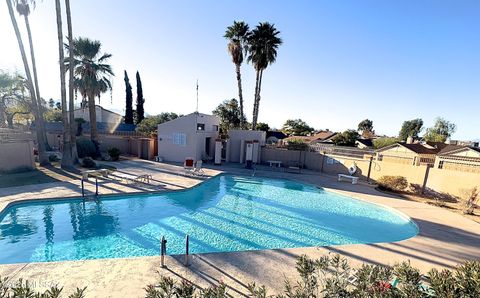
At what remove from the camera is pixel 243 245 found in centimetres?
785

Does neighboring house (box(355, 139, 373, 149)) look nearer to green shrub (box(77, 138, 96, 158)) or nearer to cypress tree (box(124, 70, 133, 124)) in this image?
cypress tree (box(124, 70, 133, 124))

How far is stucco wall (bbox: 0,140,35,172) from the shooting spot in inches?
540

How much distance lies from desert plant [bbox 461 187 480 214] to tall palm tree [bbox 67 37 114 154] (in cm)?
2605

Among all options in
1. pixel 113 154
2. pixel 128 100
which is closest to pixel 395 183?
pixel 113 154

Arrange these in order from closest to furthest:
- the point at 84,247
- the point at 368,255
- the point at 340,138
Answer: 1. the point at 368,255
2. the point at 84,247
3. the point at 340,138

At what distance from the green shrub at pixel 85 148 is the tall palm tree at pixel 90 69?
3.41 metres

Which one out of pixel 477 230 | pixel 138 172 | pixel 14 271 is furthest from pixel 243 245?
pixel 138 172

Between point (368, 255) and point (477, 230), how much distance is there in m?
6.12

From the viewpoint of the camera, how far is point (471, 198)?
1143 centimetres

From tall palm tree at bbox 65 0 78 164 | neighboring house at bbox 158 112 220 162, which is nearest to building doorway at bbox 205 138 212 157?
neighboring house at bbox 158 112 220 162

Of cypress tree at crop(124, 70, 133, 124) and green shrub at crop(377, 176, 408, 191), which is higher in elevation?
cypress tree at crop(124, 70, 133, 124)

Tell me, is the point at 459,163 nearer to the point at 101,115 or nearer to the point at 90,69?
the point at 90,69

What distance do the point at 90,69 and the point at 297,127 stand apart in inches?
2209

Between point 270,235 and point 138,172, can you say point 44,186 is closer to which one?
point 138,172
